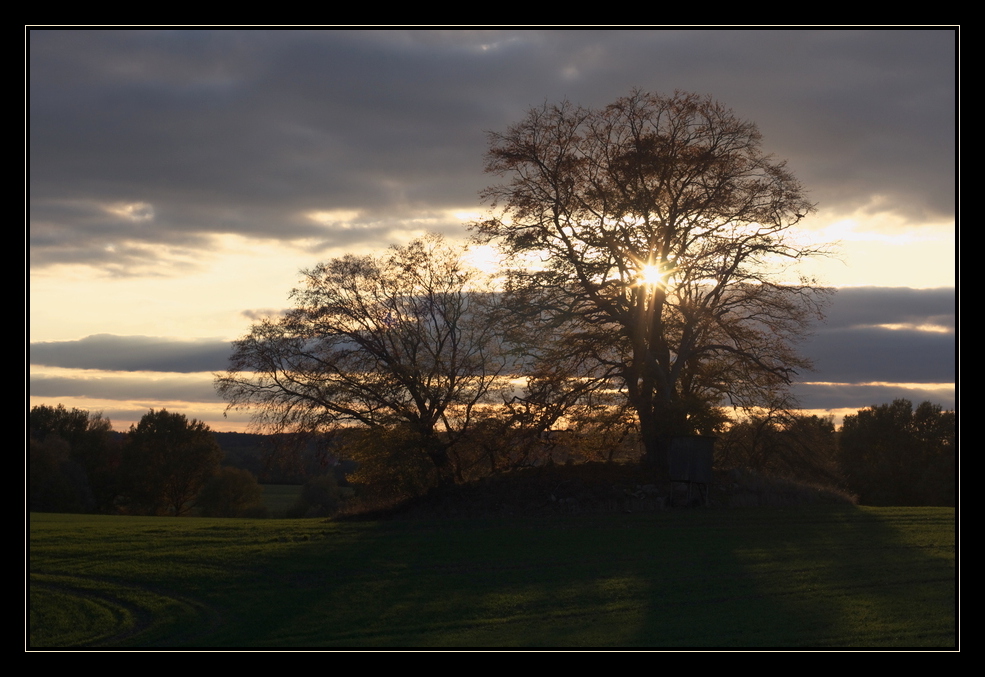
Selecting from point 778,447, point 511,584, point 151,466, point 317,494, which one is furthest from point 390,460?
point 151,466

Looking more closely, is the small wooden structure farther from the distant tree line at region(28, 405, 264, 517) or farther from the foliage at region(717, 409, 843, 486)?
the distant tree line at region(28, 405, 264, 517)

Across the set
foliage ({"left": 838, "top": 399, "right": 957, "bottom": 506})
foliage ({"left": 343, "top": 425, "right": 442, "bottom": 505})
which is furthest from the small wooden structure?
foliage ({"left": 838, "top": 399, "right": 957, "bottom": 506})

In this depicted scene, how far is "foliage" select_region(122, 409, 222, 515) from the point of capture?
212ft

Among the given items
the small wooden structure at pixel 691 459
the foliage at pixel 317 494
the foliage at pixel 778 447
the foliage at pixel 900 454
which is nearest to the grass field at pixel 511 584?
the small wooden structure at pixel 691 459

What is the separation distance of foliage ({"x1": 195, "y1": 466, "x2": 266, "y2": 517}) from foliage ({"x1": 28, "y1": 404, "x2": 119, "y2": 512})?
7.87m

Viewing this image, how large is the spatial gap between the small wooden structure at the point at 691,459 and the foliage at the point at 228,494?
4144cm

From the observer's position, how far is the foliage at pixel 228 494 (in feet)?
199

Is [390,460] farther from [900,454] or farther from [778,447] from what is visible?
[900,454]

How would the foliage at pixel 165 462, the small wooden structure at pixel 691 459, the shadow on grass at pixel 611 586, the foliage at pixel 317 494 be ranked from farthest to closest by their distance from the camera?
the foliage at pixel 165 462 → the foliage at pixel 317 494 → the small wooden structure at pixel 691 459 → the shadow on grass at pixel 611 586

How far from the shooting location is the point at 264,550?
1950 centimetres

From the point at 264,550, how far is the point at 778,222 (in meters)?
18.8

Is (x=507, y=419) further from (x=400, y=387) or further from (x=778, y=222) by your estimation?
(x=778, y=222)

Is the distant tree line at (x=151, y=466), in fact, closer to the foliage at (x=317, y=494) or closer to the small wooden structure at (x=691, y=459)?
the foliage at (x=317, y=494)

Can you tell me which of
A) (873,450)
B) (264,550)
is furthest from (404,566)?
(873,450)
